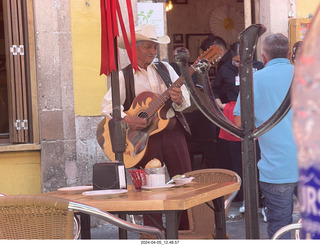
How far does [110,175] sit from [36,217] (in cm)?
113

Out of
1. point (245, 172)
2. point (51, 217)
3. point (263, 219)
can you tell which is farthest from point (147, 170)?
point (263, 219)

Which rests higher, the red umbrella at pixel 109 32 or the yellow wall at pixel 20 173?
the red umbrella at pixel 109 32

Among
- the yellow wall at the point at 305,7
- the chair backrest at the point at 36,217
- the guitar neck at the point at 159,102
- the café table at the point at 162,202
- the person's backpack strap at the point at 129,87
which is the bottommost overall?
the café table at the point at 162,202

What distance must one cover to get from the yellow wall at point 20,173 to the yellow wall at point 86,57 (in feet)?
2.36

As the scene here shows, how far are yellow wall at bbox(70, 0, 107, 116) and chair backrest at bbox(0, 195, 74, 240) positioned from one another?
15.2 ft

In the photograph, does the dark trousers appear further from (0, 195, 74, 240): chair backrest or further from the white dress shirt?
(0, 195, 74, 240): chair backrest

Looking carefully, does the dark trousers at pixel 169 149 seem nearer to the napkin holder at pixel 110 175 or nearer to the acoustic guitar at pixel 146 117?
the acoustic guitar at pixel 146 117

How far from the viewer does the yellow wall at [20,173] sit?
676cm

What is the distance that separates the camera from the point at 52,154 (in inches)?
270

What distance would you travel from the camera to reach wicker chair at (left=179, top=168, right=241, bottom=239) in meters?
4.07

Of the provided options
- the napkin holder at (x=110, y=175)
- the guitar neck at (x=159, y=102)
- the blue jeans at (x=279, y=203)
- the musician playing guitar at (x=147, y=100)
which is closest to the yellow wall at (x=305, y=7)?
the musician playing guitar at (x=147, y=100)

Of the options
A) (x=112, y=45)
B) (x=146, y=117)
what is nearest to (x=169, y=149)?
(x=146, y=117)

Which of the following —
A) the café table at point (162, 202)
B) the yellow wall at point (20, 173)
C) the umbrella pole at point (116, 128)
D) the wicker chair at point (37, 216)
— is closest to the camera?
the wicker chair at point (37, 216)

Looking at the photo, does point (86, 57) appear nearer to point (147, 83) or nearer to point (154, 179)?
point (147, 83)
